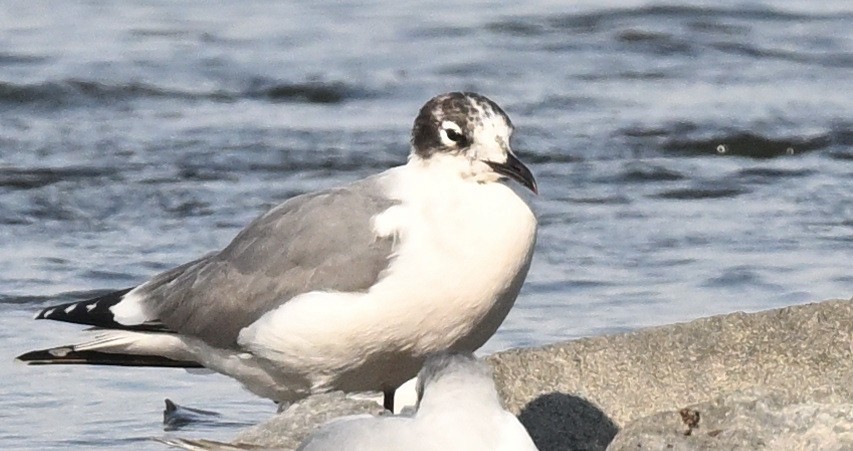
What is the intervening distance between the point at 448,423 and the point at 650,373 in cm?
175

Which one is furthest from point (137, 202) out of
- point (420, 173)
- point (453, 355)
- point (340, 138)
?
point (453, 355)

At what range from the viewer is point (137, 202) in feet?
34.1

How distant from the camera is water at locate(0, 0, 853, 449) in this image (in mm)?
8094

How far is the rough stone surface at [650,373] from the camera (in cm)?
549

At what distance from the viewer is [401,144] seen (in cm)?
1155

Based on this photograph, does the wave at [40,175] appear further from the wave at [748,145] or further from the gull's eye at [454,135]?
the gull's eye at [454,135]

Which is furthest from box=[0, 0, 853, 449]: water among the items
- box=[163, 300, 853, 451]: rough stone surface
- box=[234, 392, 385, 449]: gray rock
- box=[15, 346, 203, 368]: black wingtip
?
box=[163, 300, 853, 451]: rough stone surface

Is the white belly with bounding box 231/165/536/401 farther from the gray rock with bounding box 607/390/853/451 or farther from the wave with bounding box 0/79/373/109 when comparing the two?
the wave with bounding box 0/79/373/109

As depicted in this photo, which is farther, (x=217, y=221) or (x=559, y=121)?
(x=559, y=121)

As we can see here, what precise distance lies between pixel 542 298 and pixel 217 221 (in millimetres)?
2288

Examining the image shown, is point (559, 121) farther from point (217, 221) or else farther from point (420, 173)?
point (420, 173)

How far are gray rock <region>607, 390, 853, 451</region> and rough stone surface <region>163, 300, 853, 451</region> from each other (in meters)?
0.59

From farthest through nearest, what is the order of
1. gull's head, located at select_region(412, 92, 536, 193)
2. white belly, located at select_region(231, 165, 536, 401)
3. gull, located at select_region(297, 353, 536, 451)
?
gull's head, located at select_region(412, 92, 536, 193), white belly, located at select_region(231, 165, 536, 401), gull, located at select_region(297, 353, 536, 451)

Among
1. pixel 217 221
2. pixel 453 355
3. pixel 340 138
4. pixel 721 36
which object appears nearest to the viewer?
pixel 453 355
